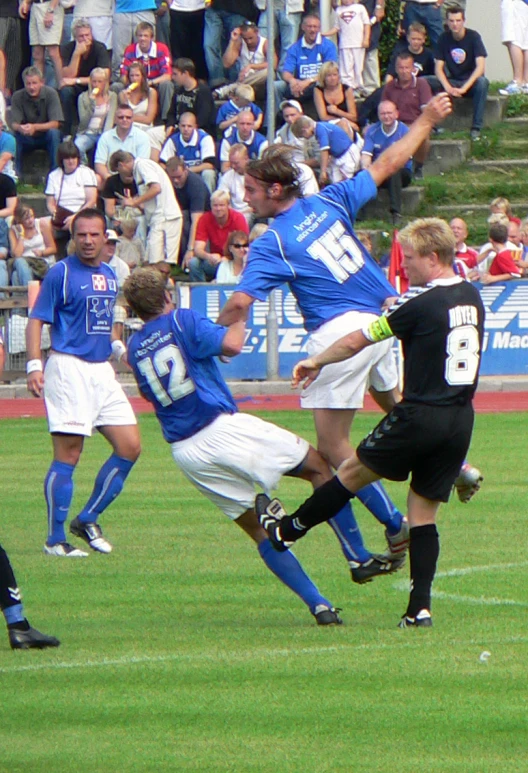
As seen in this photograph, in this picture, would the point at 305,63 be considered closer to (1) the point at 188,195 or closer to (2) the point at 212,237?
(1) the point at 188,195

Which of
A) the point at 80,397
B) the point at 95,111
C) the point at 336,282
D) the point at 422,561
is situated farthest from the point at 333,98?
the point at 422,561

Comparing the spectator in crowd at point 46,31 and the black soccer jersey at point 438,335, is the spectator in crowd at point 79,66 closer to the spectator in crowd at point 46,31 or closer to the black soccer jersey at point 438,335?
the spectator in crowd at point 46,31

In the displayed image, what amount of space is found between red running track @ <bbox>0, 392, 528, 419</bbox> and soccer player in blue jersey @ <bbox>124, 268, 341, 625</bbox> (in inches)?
437

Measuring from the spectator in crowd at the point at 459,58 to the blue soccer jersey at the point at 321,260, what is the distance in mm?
17143

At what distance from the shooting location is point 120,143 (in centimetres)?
2286

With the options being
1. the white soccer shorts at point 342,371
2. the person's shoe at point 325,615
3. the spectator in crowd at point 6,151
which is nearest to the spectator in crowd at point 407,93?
the spectator in crowd at point 6,151

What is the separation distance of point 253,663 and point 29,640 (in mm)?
1092

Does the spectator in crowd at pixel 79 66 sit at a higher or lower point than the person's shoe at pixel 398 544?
higher

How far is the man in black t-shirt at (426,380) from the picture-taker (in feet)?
22.2

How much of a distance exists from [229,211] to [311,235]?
1379 centimetres

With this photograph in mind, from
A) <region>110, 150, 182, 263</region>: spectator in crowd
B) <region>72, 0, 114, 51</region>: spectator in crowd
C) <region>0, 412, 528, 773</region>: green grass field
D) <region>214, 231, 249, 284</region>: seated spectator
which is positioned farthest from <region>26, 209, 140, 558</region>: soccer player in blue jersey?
<region>72, 0, 114, 51</region>: spectator in crowd

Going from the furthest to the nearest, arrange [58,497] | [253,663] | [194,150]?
[194,150] < [58,497] < [253,663]

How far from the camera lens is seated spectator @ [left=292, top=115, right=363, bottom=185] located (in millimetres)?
21969

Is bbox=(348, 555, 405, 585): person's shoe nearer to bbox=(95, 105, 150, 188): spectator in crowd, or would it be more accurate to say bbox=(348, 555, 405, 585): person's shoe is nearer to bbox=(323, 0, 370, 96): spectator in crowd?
bbox=(95, 105, 150, 188): spectator in crowd
